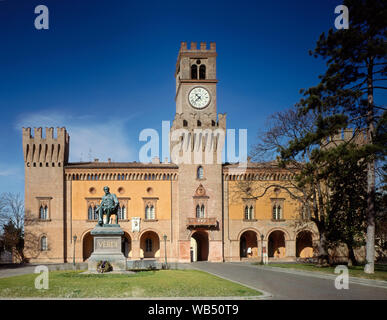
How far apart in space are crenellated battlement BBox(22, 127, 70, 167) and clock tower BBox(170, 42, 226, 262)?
1243 centimetres

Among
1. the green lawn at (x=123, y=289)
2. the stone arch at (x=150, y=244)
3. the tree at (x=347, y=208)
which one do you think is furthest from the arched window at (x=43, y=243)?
the tree at (x=347, y=208)

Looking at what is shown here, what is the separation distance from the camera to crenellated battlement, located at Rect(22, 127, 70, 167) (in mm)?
48812

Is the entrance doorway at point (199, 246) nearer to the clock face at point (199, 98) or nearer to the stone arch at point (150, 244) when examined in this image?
the stone arch at point (150, 244)

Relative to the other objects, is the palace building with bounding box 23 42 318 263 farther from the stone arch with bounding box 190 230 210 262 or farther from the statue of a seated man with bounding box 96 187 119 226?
the statue of a seated man with bounding box 96 187 119 226

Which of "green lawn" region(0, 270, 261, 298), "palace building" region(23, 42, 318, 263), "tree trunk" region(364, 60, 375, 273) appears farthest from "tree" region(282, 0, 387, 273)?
"palace building" region(23, 42, 318, 263)

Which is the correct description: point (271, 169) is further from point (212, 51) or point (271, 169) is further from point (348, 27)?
point (348, 27)

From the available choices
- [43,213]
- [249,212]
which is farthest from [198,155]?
[43,213]

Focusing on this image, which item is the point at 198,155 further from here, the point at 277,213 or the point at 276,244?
the point at 276,244

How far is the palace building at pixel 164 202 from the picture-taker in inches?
1889

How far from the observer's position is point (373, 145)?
22.0 metres

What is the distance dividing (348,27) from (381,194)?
1415cm

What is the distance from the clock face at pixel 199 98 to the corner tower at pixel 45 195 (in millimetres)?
15043

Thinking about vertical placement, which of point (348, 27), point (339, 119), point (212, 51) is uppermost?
point (212, 51)
